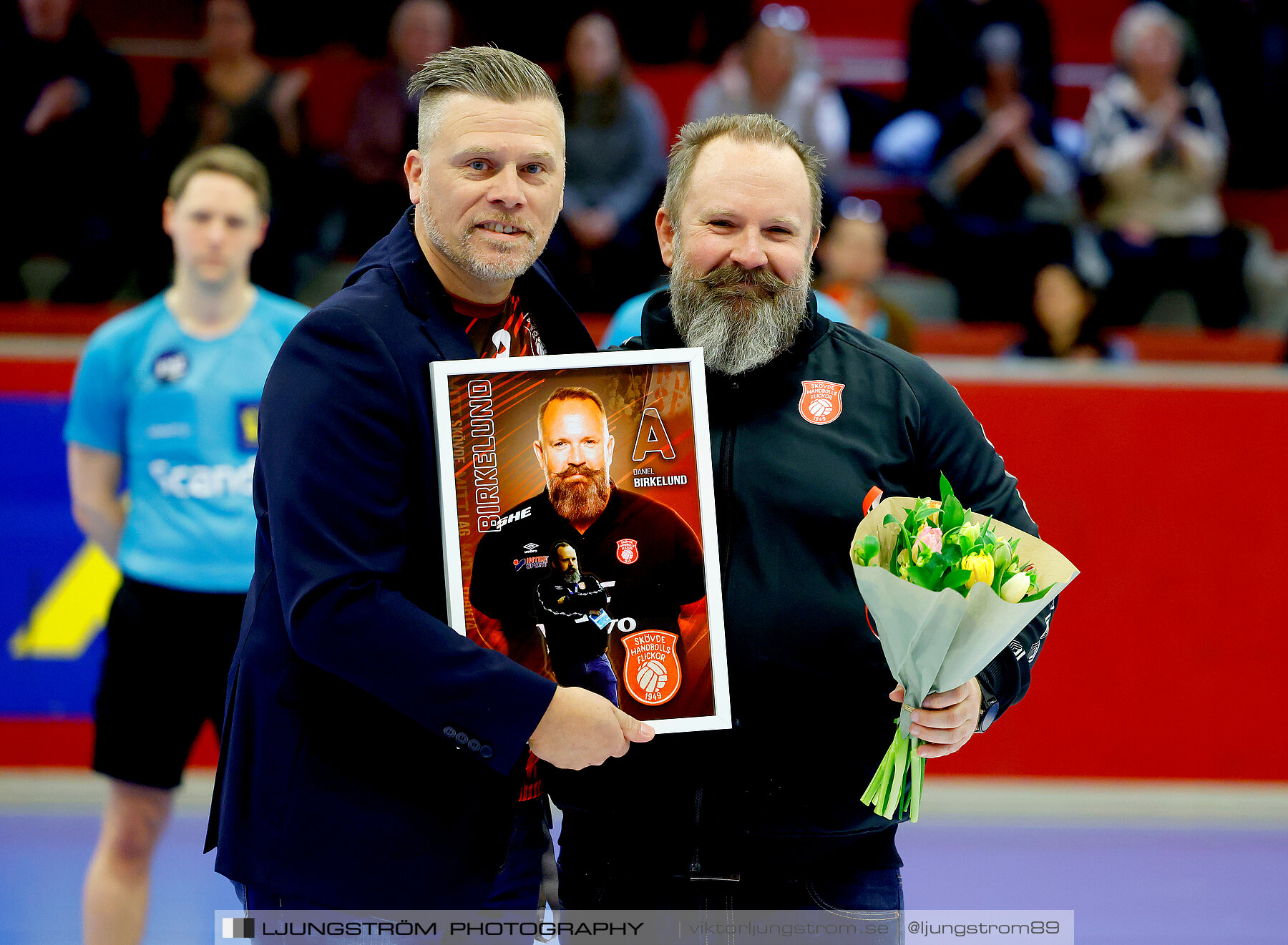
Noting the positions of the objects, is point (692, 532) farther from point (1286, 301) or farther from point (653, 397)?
point (1286, 301)

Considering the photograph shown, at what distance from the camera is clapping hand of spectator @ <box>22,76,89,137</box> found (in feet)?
21.4

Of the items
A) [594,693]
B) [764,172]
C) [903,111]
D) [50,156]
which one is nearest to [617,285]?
[903,111]

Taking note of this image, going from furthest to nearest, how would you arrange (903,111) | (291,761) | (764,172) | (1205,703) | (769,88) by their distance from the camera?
1. (903,111)
2. (769,88)
3. (1205,703)
4. (764,172)
5. (291,761)

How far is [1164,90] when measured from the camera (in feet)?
22.4

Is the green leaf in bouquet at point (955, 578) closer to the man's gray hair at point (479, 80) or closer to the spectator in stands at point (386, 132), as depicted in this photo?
the man's gray hair at point (479, 80)

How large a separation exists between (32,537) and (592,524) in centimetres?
364

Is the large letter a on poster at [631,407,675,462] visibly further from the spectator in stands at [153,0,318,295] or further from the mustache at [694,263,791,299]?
the spectator in stands at [153,0,318,295]

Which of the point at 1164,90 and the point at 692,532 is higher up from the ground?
the point at 1164,90

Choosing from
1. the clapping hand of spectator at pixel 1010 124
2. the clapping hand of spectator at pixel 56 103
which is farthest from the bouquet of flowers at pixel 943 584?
the clapping hand of spectator at pixel 56 103

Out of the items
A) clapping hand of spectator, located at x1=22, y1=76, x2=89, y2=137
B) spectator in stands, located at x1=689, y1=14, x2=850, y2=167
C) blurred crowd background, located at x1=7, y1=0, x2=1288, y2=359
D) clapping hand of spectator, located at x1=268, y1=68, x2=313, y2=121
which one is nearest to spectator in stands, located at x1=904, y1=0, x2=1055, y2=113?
blurred crowd background, located at x1=7, y1=0, x2=1288, y2=359

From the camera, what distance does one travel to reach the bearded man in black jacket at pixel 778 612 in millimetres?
2016

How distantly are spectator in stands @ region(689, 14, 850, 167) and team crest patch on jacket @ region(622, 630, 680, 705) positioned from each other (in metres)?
5.16

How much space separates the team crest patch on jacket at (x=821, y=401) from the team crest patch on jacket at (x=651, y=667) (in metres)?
0.44

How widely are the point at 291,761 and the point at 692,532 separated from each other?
25.1 inches
